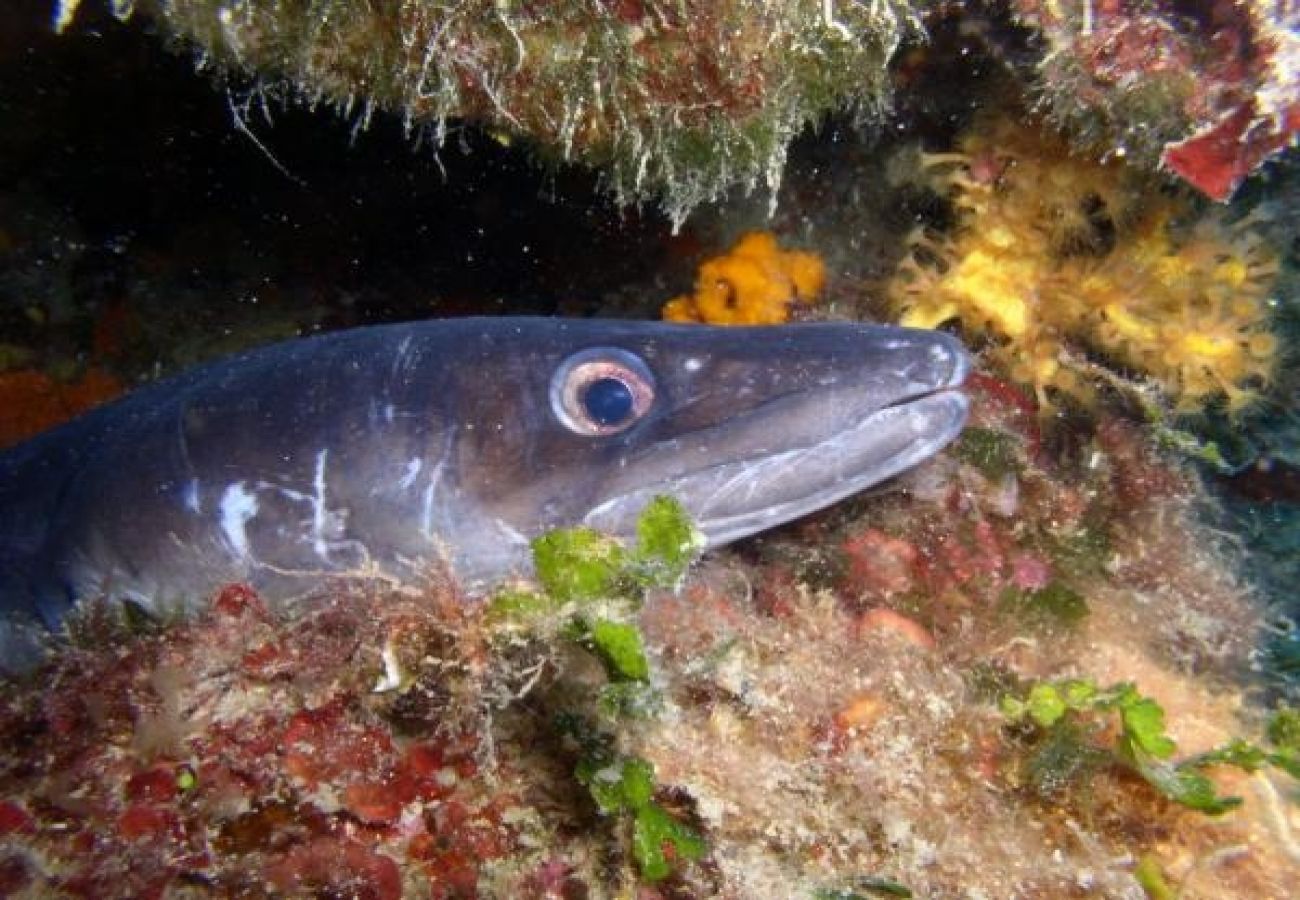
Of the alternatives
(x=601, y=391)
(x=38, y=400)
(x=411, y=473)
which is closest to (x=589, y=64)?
(x=601, y=391)

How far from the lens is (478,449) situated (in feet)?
9.72

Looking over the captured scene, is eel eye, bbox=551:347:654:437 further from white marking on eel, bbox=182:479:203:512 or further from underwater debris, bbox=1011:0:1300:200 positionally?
underwater debris, bbox=1011:0:1300:200

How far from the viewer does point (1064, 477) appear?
12.4 ft

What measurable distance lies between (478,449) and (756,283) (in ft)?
9.74

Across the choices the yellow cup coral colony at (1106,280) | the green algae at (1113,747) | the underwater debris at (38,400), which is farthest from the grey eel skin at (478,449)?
the underwater debris at (38,400)

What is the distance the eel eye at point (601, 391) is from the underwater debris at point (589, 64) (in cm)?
112

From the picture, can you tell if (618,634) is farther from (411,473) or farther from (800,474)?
(411,473)

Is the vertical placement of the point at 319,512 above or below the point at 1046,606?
below

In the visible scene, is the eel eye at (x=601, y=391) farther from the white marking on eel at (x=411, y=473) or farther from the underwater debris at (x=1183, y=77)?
the underwater debris at (x=1183, y=77)

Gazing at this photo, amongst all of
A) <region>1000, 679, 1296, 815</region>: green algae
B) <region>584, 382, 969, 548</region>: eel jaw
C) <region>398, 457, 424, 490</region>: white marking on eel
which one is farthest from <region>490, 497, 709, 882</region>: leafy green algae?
<region>1000, 679, 1296, 815</region>: green algae

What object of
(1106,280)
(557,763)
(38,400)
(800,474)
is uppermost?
(1106,280)

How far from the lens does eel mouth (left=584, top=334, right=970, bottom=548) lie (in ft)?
9.15

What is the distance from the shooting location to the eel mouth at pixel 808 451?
9.15 ft

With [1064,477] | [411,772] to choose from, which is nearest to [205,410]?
[411,772]
